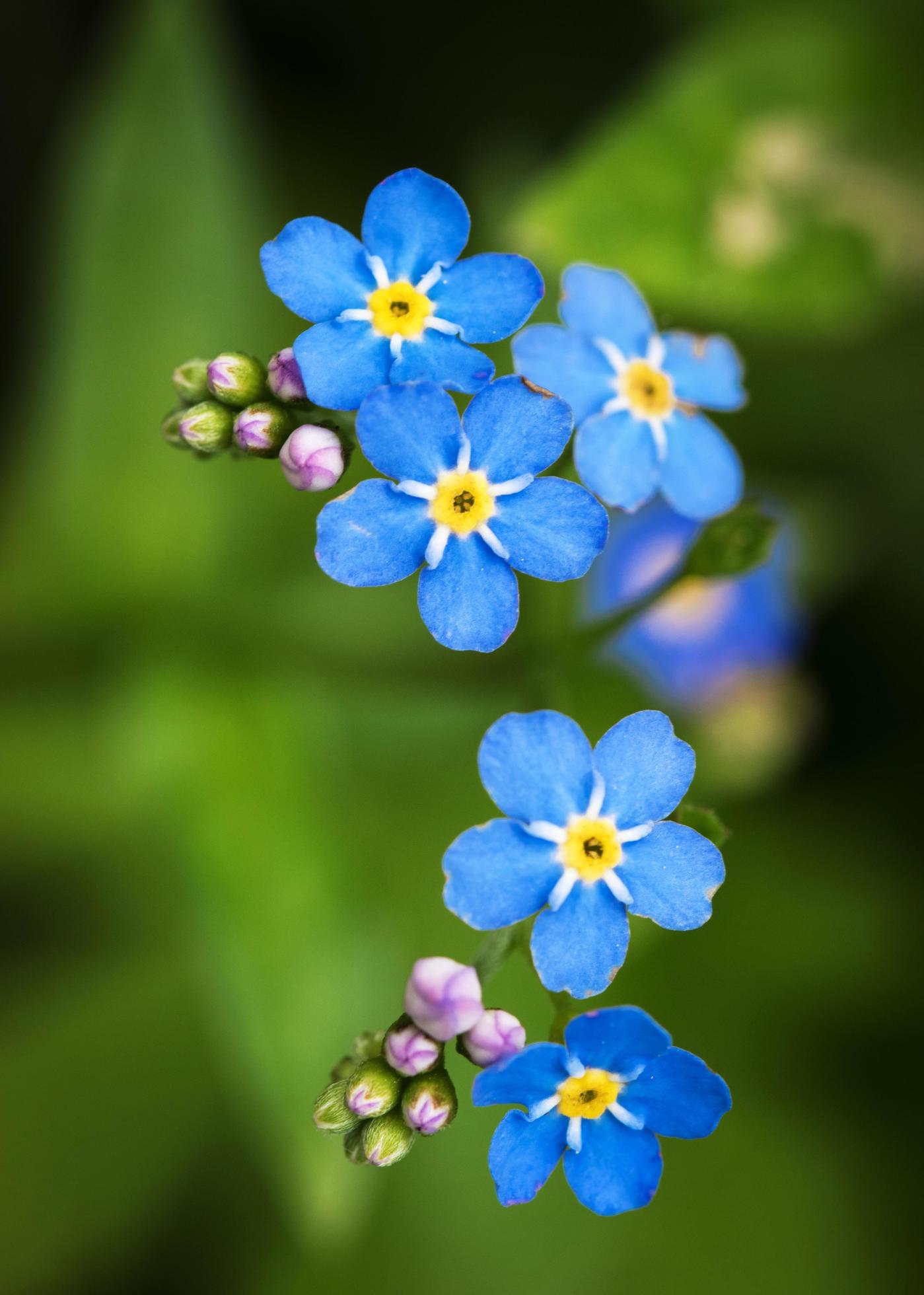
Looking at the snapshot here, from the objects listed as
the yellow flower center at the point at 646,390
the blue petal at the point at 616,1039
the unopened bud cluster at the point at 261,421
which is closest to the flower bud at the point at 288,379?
the unopened bud cluster at the point at 261,421

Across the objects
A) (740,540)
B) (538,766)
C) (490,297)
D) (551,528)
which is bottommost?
(538,766)

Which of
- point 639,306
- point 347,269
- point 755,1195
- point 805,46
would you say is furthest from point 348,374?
point 755,1195

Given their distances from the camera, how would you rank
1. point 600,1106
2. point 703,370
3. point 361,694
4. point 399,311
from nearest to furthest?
point 600,1106 → point 399,311 → point 703,370 → point 361,694

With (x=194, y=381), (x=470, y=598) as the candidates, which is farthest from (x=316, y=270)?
(x=470, y=598)

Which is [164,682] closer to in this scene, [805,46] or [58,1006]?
[58,1006]

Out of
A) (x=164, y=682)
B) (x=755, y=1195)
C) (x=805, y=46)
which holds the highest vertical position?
(x=805, y=46)

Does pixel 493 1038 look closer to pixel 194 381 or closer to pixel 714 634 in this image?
pixel 194 381
